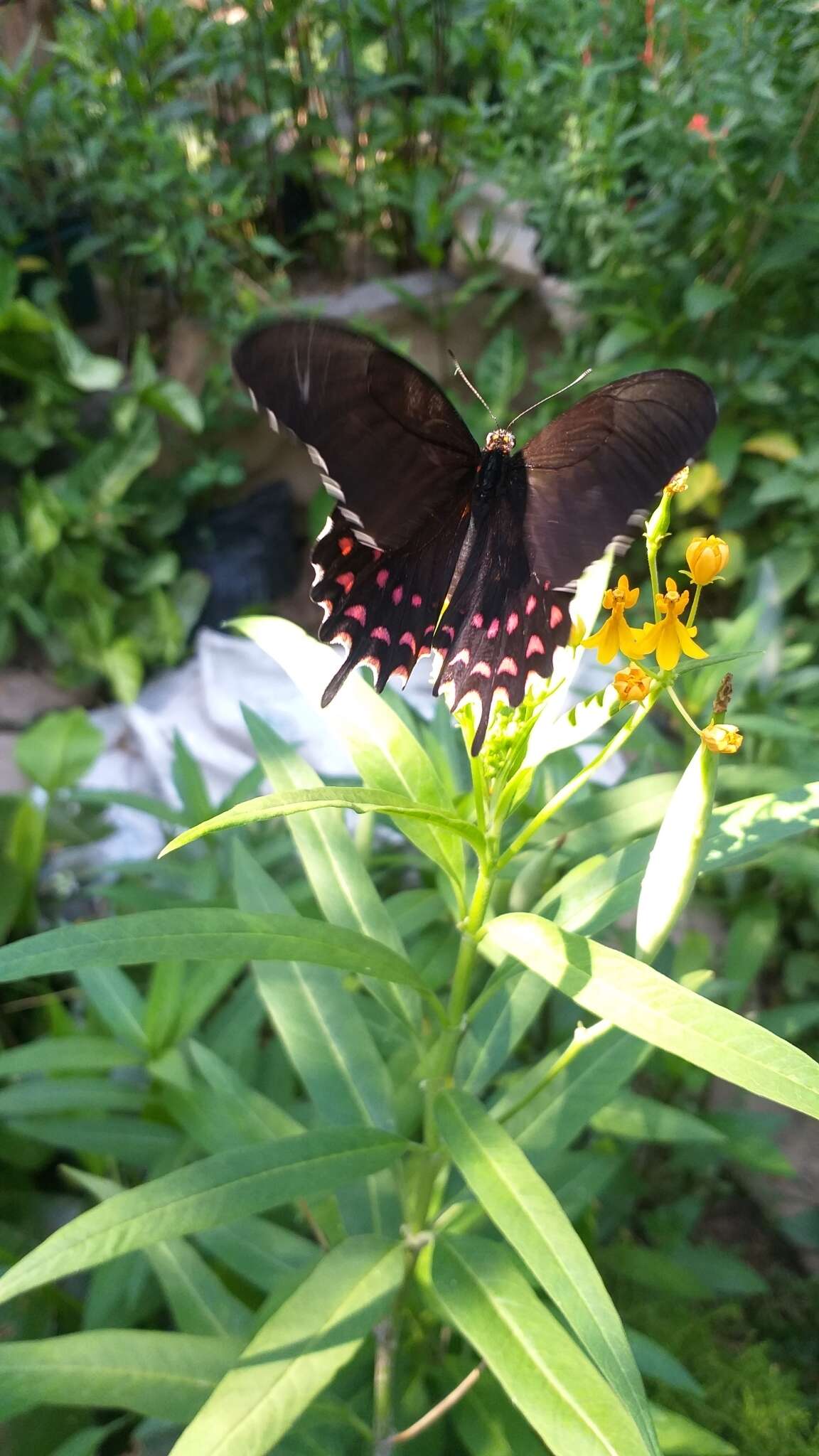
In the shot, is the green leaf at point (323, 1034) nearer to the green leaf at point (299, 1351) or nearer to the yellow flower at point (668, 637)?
the green leaf at point (299, 1351)

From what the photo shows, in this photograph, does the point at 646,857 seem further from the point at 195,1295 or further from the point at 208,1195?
the point at 195,1295

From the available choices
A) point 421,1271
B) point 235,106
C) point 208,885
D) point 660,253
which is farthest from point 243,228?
point 421,1271

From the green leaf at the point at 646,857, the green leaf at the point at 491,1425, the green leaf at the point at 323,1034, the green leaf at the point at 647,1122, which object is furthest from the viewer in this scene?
the green leaf at the point at 647,1122

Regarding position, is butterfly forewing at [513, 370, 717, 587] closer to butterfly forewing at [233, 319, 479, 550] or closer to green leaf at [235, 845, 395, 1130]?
butterfly forewing at [233, 319, 479, 550]

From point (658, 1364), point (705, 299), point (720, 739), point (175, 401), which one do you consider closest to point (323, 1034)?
point (658, 1364)

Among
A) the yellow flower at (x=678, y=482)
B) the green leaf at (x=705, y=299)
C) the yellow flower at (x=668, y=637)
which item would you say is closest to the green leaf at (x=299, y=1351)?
the yellow flower at (x=668, y=637)

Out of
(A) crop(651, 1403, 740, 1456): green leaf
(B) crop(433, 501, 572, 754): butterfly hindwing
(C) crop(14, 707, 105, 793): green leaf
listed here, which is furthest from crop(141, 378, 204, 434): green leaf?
(A) crop(651, 1403, 740, 1456): green leaf
